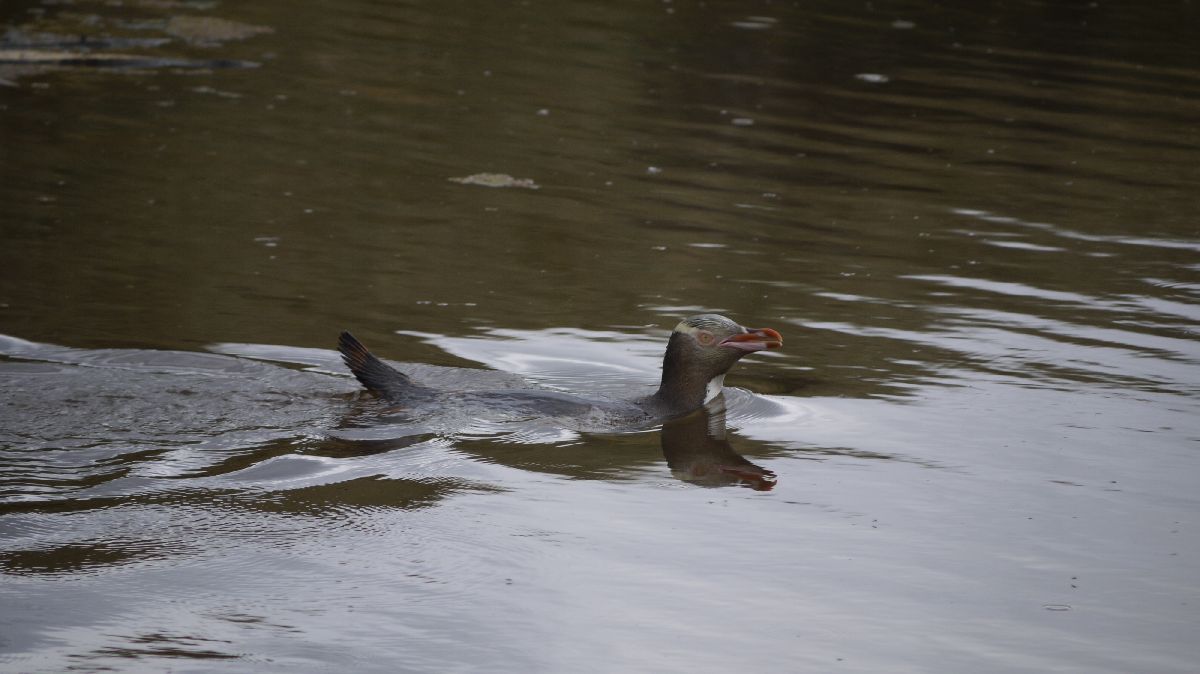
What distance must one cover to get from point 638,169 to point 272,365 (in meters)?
5.43

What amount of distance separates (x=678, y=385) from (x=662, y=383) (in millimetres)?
109

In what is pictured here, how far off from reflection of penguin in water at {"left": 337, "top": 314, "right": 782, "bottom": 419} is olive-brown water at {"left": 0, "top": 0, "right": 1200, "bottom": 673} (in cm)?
13

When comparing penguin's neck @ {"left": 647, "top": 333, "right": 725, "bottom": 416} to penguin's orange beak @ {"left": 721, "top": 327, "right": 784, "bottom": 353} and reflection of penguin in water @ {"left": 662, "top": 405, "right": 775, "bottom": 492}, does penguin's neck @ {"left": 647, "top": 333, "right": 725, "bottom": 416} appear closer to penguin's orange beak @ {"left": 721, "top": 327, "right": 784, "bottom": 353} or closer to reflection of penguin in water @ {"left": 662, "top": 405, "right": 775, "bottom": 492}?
reflection of penguin in water @ {"left": 662, "top": 405, "right": 775, "bottom": 492}

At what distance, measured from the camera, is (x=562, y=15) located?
19250mm

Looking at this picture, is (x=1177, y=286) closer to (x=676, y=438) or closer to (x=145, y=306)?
(x=676, y=438)

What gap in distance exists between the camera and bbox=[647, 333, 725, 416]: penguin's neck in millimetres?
7070

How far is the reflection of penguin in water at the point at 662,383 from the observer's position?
679cm

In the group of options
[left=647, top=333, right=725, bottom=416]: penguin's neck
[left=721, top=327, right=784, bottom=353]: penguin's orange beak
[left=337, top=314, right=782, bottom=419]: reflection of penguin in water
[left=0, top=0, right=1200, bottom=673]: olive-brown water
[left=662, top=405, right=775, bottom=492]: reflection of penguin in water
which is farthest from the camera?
[left=647, top=333, right=725, bottom=416]: penguin's neck

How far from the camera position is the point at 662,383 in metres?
7.17

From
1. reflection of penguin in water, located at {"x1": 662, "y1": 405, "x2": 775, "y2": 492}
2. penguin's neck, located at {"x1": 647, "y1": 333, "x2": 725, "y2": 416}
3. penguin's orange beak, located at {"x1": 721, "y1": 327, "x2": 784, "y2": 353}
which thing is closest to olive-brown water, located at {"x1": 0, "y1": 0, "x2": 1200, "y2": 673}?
reflection of penguin in water, located at {"x1": 662, "y1": 405, "x2": 775, "y2": 492}

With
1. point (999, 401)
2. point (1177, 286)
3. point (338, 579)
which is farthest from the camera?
point (1177, 286)

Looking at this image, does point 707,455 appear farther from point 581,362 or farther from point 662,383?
point 581,362

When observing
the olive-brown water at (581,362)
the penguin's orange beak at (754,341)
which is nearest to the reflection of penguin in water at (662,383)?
the penguin's orange beak at (754,341)

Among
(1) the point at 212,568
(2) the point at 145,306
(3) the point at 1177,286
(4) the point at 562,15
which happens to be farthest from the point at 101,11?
(1) the point at 212,568
